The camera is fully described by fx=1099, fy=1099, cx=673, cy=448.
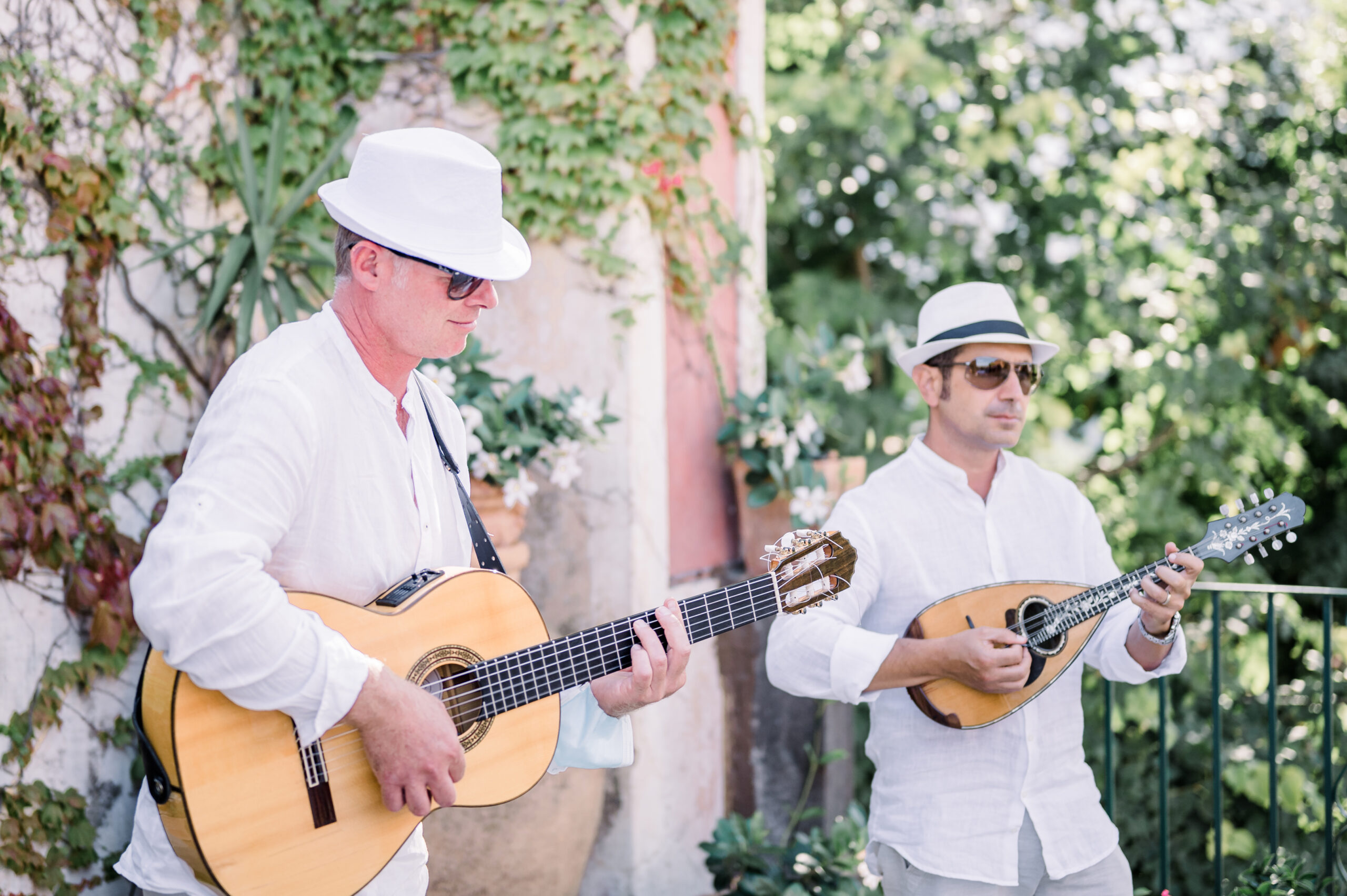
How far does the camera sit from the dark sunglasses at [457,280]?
6.35ft

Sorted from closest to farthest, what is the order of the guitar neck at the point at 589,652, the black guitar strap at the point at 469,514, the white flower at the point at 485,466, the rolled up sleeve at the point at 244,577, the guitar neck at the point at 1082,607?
the rolled up sleeve at the point at 244,577
the guitar neck at the point at 589,652
the black guitar strap at the point at 469,514
the guitar neck at the point at 1082,607
the white flower at the point at 485,466

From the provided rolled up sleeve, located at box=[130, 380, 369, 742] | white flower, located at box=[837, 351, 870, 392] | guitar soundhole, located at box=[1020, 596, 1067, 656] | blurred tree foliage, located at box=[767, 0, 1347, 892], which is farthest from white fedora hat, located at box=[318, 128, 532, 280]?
blurred tree foliage, located at box=[767, 0, 1347, 892]

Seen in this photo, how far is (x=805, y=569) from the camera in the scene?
229cm

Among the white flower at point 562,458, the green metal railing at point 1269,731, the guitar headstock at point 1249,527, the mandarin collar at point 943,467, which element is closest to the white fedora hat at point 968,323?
the mandarin collar at point 943,467

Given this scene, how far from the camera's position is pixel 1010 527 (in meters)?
2.63

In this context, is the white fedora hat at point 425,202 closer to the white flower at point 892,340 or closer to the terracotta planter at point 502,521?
the terracotta planter at point 502,521

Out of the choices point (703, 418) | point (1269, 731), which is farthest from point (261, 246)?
point (1269, 731)

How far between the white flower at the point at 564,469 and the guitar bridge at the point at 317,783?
5.99ft

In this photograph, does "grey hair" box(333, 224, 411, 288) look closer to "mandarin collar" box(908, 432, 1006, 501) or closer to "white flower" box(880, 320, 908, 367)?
"mandarin collar" box(908, 432, 1006, 501)

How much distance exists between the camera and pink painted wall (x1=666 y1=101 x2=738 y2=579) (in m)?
4.39

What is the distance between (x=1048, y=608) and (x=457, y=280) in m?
1.49

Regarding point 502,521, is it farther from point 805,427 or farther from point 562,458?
point 805,427

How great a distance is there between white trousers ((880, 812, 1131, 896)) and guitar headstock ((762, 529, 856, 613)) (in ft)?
2.11

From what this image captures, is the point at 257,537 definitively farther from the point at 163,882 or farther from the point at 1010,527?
the point at 1010,527
